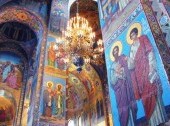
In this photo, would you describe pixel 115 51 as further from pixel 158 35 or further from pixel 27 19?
pixel 27 19

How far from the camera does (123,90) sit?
5340mm

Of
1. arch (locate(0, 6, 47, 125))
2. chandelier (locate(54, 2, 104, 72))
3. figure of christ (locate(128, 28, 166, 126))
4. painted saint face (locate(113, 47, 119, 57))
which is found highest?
arch (locate(0, 6, 47, 125))

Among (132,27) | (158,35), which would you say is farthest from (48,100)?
(158,35)

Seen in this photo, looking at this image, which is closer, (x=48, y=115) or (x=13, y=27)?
(x=48, y=115)

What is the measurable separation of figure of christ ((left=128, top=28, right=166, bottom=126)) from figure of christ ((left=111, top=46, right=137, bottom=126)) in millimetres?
191

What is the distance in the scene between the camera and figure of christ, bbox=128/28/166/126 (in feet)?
13.8

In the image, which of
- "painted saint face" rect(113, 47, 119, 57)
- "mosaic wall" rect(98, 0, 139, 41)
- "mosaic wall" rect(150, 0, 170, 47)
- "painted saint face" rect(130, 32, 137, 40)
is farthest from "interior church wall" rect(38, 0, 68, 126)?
"mosaic wall" rect(150, 0, 170, 47)

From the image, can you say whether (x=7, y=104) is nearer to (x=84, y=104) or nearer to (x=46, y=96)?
(x=84, y=104)

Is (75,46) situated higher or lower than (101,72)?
lower

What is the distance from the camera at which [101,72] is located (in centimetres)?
1384

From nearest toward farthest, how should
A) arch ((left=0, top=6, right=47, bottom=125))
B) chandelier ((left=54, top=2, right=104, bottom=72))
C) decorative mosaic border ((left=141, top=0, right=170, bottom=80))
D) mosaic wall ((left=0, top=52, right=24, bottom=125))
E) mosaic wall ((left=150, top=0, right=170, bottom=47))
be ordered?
decorative mosaic border ((left=141, top=0, right=170, bottom=80))
mosaic wall ((left=150, top=0, right=170, bottom=47))
chandelier ((left=54, top=2, right=104, bottom=72))
arch ((left=0, top=6, right=47, bottom=125))
mosaic wall ((left=0, top=52, right=24, bottom=125))

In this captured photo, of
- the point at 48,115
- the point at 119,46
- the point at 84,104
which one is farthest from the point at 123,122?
the point at 84,104

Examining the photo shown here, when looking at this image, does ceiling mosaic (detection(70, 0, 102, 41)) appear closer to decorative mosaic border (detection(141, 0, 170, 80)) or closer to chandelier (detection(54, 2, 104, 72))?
chandelier (detection(54, 2, 104, 72))

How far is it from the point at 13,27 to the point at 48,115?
288 inches
